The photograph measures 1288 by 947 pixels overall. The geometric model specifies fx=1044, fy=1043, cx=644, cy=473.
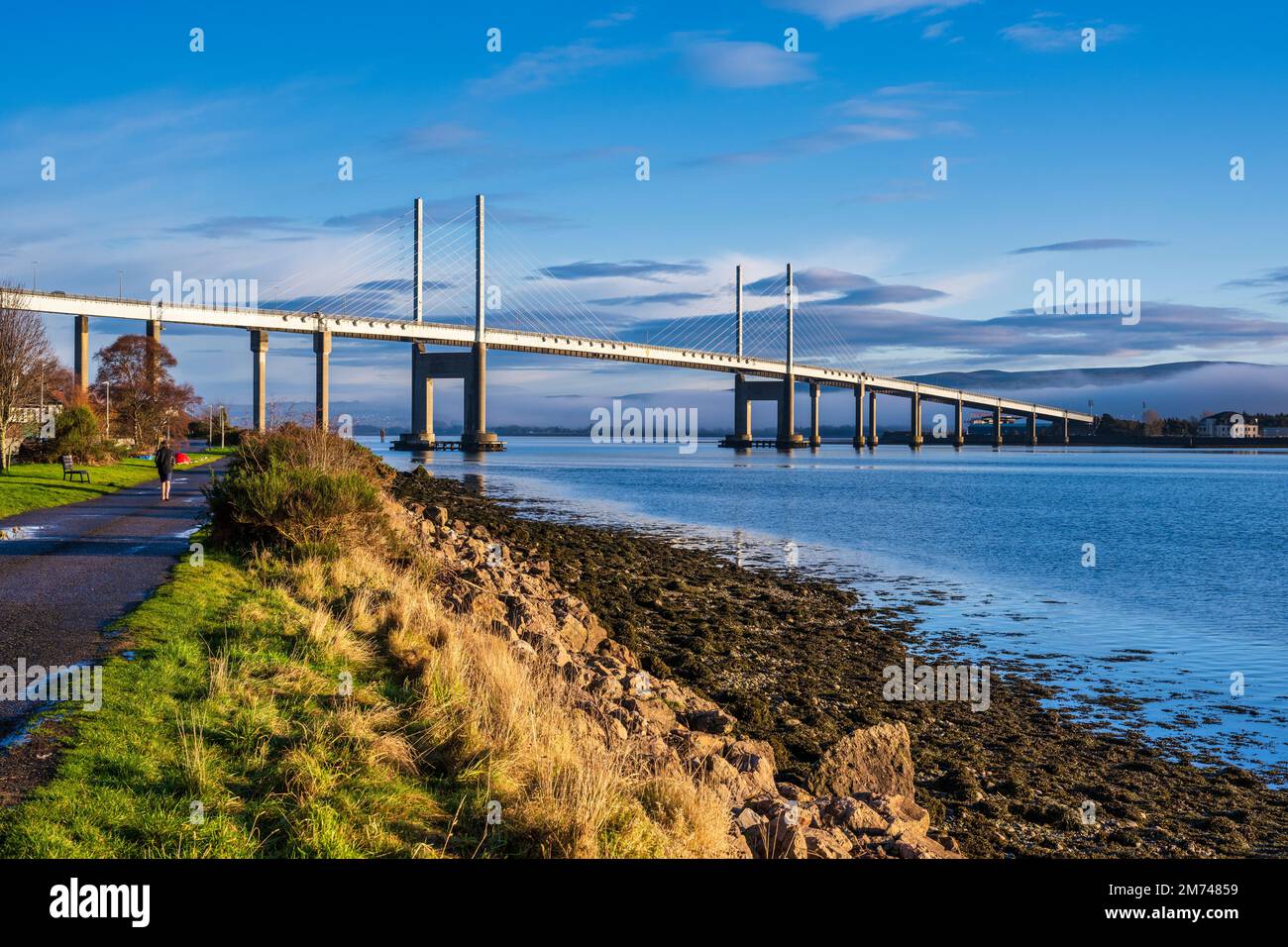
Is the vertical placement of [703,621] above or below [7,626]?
below

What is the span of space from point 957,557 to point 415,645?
852 inches

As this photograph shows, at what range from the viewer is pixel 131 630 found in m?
9.59

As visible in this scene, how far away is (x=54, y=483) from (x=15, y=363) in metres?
9.75

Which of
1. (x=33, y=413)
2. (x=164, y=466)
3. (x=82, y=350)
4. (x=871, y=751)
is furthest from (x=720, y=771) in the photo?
(x=82, y=350)

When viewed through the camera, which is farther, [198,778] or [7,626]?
[7,626]

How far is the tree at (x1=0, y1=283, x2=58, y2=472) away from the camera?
114 ft

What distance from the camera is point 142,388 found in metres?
55.9

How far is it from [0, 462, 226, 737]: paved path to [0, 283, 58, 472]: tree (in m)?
14.7

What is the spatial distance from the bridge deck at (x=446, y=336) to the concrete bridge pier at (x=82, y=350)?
789 millimetres

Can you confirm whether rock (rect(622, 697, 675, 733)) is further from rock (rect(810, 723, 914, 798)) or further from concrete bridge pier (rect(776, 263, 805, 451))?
concrete bridge pier (rect(776, 263, 805, 451))

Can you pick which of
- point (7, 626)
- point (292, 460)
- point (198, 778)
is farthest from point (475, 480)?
point (198, 778)

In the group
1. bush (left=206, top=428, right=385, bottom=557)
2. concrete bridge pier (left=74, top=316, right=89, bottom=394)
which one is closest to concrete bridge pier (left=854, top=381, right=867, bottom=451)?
concrete bridge pier (left=74, top=316, right=89, bottom=394)
